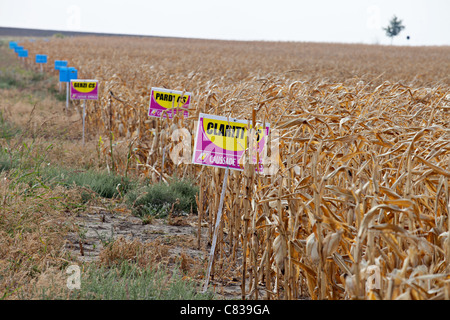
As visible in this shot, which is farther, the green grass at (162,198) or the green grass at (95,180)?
the green grass at (95,180)

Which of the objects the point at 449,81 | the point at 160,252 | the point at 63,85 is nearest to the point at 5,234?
the point at 160,252

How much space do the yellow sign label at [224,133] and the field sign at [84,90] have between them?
522 cm

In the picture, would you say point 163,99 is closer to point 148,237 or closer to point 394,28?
point 148,237

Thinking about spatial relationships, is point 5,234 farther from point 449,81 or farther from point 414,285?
point 449,81

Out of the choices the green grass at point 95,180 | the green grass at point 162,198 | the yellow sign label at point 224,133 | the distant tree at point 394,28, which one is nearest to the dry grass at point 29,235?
the green grass at point 95,180

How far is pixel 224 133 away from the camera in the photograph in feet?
10.8

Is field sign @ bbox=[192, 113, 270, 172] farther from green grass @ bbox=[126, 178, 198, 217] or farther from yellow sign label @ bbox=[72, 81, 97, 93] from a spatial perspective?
yellow sign label @ bbox=[72, 81, 97, 93]

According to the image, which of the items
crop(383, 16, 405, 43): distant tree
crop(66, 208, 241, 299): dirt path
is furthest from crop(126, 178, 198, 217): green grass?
crop(383, 16, 405, 43): distant tree

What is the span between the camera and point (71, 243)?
156 inches

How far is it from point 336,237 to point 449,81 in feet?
48.3

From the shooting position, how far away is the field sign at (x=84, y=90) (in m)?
7.99

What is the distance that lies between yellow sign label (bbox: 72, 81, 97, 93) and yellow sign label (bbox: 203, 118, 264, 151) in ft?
17.2

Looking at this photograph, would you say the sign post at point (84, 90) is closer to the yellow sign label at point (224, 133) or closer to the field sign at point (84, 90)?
the field sign at point (84, 90)

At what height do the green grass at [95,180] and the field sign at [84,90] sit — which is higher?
the field sign at [84,90]
